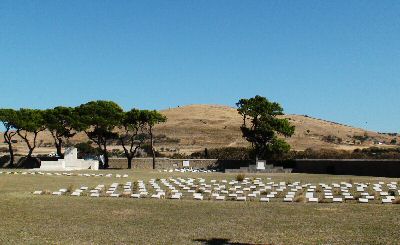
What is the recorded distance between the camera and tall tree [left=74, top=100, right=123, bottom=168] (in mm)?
61812

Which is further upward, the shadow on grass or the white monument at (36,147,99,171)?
the white monument at (36,147,99,171)

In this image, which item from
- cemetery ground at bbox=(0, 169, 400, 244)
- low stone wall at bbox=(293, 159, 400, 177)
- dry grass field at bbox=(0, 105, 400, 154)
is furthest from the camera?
dry grass field at bbox=(0, 105, 400, 154)

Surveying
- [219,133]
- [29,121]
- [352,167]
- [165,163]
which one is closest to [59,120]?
[29,121]

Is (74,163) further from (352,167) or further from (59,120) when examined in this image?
(352,167)

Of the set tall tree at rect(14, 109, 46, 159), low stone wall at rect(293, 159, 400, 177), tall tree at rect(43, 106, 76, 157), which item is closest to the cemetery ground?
low stone wall at rect(293, 159, 400, 177)

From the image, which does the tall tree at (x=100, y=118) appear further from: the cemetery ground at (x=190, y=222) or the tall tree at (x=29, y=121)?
the cemetery ground at (x=190, y=222)

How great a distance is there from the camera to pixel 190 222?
14.8m

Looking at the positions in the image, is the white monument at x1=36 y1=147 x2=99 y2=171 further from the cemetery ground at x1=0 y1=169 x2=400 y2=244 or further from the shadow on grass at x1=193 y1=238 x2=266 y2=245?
the shadow on grass at x1=193 y1=238 x2=266 y2=245

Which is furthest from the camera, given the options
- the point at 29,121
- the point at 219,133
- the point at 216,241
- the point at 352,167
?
the point at 219,133

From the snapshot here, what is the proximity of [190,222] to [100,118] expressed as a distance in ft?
159

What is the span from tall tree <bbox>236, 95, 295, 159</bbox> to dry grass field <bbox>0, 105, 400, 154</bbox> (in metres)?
35.9

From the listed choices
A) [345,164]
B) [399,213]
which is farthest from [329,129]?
[399,213]

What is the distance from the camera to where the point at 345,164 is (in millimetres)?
48750

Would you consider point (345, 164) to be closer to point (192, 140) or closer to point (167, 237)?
point (167, 237)
